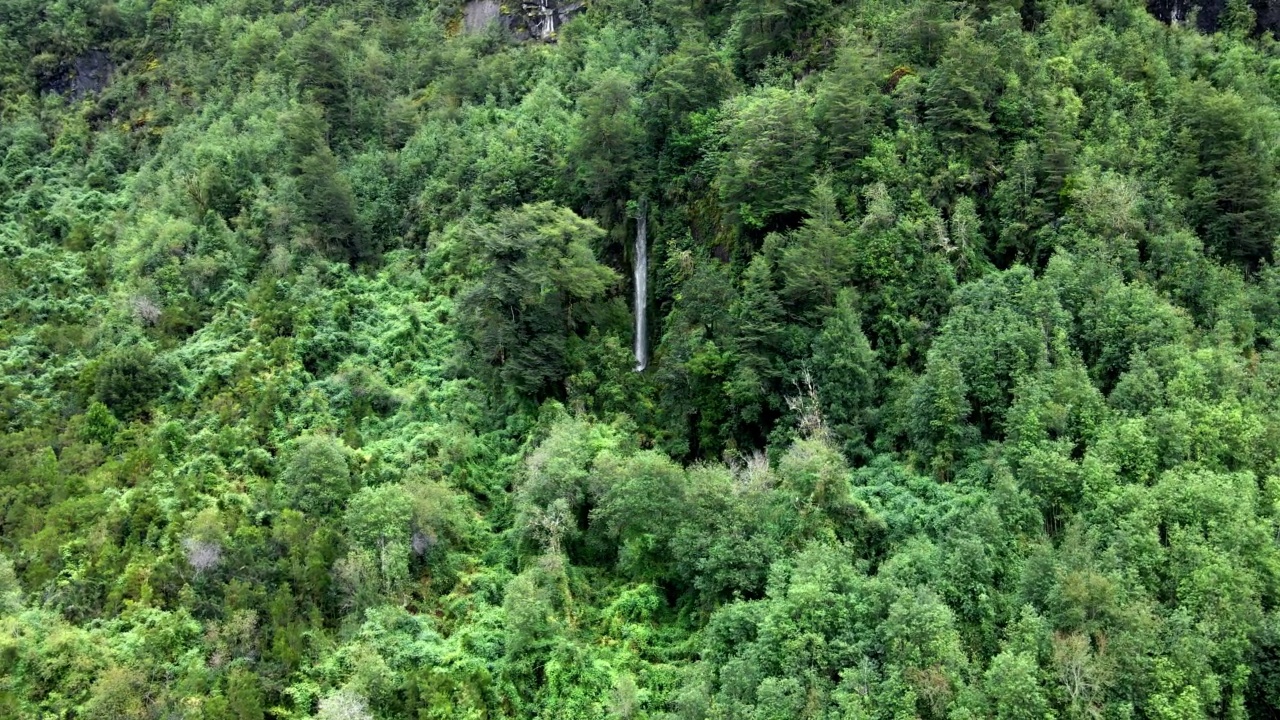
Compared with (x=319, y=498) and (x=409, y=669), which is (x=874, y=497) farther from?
(x=319, y=498)

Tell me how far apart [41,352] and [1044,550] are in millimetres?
50835

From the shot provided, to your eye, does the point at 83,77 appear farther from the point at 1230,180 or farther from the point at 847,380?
the point at 1230,180

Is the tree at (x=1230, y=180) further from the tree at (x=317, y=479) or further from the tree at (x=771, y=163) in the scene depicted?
the tree at (x=317, y=479)

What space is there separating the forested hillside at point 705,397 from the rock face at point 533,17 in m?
13.7

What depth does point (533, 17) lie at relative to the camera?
245 ft

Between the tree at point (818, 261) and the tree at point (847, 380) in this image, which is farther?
the tree at point (818, 261)

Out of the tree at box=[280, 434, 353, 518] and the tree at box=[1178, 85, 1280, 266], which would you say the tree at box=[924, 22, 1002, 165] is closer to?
the tree at box=[1178, 85, 1280, 266]

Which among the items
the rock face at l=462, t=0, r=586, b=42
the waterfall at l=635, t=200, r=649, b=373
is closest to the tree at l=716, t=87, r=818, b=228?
the waterfall at l=635, t=200, r=649, b=373

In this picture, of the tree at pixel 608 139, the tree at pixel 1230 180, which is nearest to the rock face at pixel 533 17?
the tree at pixel 608 139

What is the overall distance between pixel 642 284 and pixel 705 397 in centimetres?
998

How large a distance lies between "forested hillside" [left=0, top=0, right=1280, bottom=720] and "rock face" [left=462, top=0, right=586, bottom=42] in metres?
13.7

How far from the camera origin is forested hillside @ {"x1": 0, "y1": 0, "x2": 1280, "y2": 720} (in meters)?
31.2

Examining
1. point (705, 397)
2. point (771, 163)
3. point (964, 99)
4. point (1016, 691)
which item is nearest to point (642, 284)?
point (705, 397)

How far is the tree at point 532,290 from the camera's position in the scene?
45219mm
